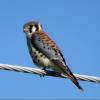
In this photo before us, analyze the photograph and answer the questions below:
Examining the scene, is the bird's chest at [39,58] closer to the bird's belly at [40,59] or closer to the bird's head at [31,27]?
the bird's belly at [40,59]

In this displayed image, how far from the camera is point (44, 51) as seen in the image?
984 centimetres

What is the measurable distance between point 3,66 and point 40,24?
3.06m

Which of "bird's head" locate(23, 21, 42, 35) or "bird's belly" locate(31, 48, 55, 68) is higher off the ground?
"bird's head" locate(23, 21, 42, 35)

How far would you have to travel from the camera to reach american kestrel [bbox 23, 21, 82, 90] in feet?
31.1

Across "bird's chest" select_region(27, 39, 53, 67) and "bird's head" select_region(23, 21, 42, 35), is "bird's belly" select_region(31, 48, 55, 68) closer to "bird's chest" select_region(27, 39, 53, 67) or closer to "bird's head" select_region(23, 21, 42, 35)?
"bird's chest" select_region(27, 39, 53, 67)

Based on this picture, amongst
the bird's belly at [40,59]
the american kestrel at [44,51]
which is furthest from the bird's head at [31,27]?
the bird's belly at [40,59]

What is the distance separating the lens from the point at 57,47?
32.8ft

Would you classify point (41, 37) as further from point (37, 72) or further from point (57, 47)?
point (37, 72)

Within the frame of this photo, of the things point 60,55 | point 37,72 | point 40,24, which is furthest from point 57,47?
point 37,72

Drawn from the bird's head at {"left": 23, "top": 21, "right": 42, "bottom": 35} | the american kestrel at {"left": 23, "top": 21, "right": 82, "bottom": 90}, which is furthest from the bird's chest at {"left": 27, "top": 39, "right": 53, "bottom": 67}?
the bird's head at {"left": 23, "top": 21, "right": 42, "bottom": 35}

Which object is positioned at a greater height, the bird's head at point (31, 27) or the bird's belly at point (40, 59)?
the bird's head at point (31, 27)

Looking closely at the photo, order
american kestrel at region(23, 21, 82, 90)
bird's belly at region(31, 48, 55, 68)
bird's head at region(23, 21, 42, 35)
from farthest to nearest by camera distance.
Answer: bird's head at region(23, 21, 42, 35) → bird's belly at region(31, 48, 55, 68) → american kestrel at region(23, 21, 82, 90)

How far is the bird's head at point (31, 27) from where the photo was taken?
34.6 feet

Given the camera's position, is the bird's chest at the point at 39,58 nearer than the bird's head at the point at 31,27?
Yes
